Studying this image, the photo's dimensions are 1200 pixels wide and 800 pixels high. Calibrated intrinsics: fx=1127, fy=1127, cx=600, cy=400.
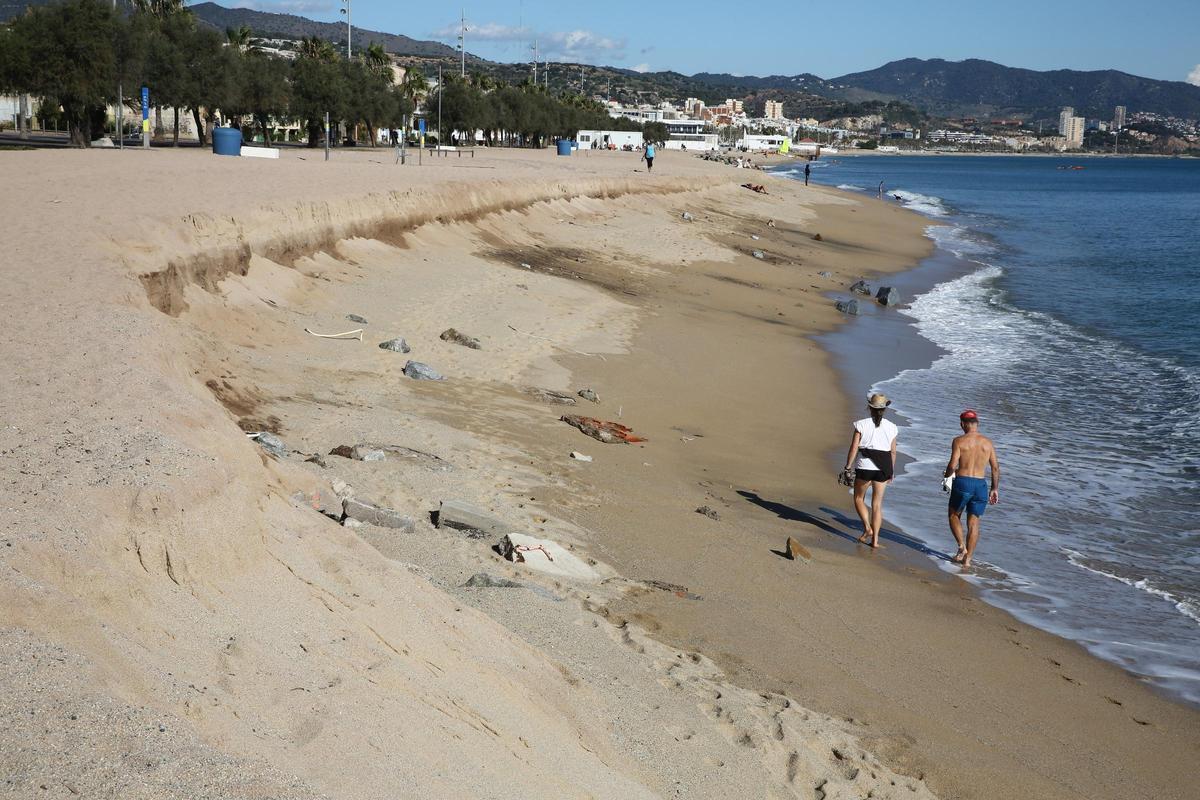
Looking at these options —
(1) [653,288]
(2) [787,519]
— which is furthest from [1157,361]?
(2) [787,519]

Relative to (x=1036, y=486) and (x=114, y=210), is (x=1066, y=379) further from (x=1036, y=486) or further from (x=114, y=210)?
(x=114, y=210)

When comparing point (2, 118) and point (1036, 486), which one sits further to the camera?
point (2, 118)

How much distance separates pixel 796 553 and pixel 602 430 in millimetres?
3246

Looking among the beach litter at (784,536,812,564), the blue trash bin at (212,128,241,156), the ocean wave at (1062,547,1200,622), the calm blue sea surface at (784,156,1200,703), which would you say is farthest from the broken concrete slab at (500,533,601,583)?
the blue trash bin at (212,128,241,156)

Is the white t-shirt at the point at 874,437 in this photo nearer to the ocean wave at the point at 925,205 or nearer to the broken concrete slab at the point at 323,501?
the broken concrete slab at the point at 323,501

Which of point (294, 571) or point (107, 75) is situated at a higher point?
point (107, 75)

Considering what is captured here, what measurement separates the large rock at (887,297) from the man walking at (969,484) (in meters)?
16.6

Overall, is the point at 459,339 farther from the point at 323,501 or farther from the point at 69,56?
the point at 69,56

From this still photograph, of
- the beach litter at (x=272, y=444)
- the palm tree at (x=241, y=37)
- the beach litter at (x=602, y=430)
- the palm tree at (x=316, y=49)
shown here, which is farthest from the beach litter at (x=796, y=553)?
the palm tree at (x=316, y=49)

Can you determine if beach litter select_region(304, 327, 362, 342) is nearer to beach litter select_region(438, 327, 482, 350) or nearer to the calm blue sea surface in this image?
beach litter select_region(438, 327, 482, 350)

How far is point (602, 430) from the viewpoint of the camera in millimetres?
11477

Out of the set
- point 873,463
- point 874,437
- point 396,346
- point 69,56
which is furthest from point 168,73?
point 873,463

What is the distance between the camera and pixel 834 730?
5.91 m

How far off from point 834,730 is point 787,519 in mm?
4125
